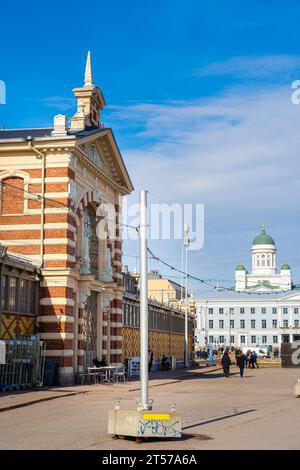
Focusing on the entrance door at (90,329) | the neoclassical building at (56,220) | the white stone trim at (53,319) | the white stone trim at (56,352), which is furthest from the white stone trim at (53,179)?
the white stone trim at (56,352)

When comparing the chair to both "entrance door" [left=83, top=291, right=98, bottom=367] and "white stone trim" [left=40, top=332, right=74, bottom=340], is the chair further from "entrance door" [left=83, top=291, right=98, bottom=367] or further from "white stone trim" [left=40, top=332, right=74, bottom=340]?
"white stone trim" [left=40, top=332, right=74, bottom=340]

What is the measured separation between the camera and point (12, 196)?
35.2m

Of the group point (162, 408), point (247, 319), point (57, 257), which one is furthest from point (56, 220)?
point (247, 319)

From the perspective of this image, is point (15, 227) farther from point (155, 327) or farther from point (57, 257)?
point (155, 327)

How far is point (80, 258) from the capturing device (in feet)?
119

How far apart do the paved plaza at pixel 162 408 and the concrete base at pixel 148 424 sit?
21cm

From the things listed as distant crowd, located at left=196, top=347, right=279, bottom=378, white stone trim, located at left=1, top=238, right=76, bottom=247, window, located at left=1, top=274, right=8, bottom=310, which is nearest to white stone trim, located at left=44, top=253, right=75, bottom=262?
white stone trim, located at left=1, top=238, right=76, bottom=247

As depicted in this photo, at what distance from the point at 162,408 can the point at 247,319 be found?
123 meters

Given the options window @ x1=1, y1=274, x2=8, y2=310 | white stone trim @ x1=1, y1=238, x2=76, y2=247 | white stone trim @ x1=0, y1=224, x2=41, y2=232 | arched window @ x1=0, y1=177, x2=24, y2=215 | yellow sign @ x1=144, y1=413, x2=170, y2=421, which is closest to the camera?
yellow sign @ x1=144, y1=413, x2=170, y2=421

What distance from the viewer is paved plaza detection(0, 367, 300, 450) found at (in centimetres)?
1429

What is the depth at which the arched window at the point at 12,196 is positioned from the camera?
115ft

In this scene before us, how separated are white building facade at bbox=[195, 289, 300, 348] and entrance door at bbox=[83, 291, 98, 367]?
10132 centimetres

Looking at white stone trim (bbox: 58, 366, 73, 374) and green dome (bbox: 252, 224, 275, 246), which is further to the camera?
green dome (bbox: 252, 224, 275, 246)

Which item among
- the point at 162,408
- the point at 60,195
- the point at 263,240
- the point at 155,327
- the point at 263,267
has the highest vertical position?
the point at 263,240
